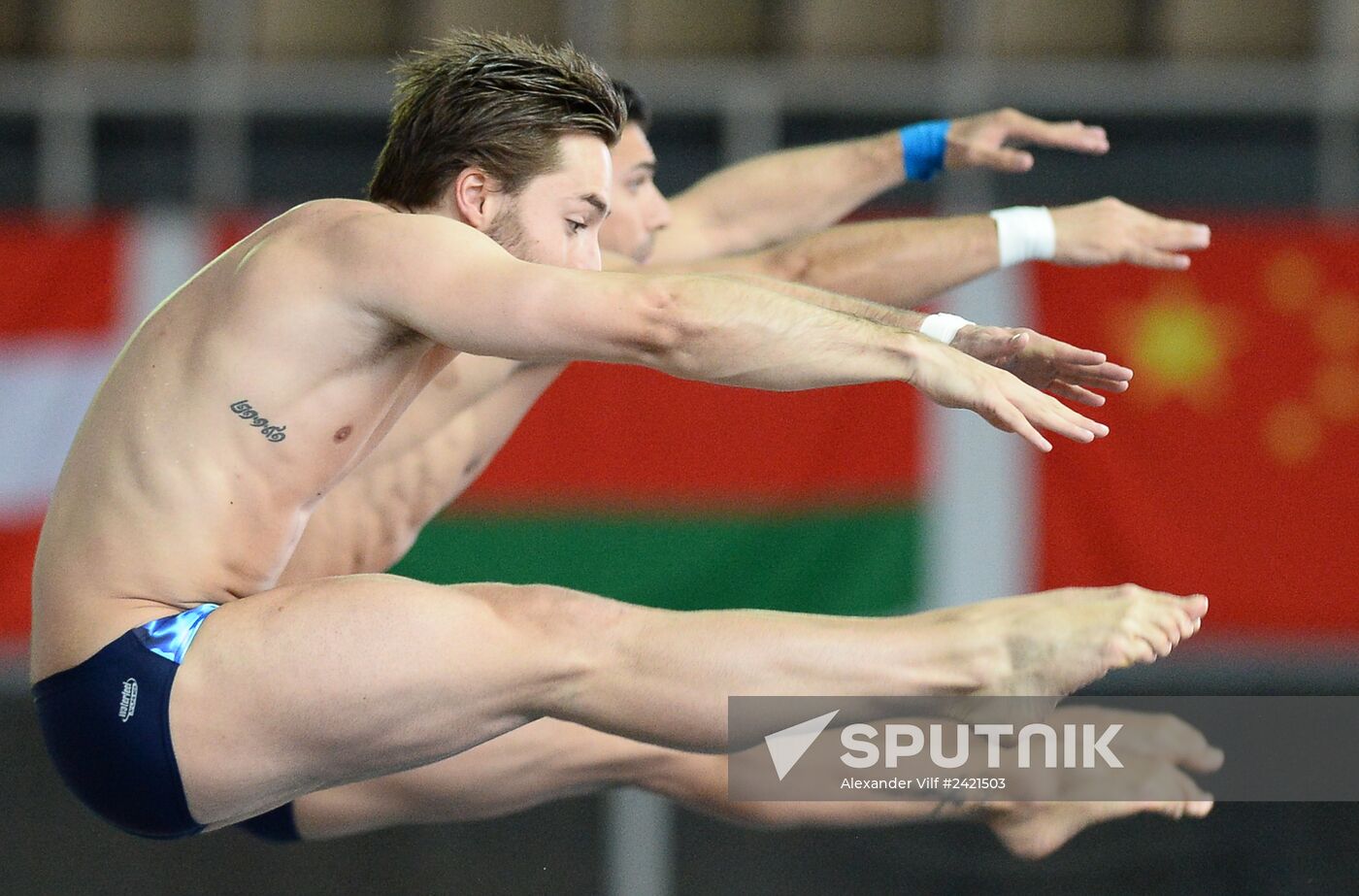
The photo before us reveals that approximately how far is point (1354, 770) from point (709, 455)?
69.3 inches

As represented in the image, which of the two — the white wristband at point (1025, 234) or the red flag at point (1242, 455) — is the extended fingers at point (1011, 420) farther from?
the red flag at point (1242, 455)

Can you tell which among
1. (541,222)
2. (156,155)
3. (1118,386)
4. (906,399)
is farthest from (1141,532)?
(156,155)

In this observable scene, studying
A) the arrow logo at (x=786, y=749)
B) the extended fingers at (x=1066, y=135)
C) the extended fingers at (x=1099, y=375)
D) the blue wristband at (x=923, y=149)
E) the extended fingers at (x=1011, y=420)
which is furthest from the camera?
the blue wristband at (x=923, y=149)

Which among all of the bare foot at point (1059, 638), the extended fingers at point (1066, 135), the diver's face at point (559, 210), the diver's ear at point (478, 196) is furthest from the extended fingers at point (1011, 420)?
the extended fingers at point (1066, 135)

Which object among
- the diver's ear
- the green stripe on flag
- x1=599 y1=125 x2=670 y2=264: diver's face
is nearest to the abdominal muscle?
the diver's ear

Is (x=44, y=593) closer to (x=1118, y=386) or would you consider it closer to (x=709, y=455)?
(x=1118, y=386)

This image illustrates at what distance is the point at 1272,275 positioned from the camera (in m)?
4.36

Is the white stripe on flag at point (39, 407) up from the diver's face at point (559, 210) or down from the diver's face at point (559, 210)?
down

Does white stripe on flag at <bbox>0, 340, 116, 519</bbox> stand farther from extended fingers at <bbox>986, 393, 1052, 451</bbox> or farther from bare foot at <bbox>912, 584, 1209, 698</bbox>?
extended fingers at <bbox>986, 393, 1052, 451</bbox>

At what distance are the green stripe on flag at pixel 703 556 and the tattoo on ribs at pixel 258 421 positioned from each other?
2.08 meters

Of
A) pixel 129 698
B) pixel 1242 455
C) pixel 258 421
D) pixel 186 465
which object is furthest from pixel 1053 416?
pixel 1242 455

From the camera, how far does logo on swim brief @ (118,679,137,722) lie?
229cm

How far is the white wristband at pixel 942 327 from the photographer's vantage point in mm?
2418

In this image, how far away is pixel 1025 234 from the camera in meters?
3.03
